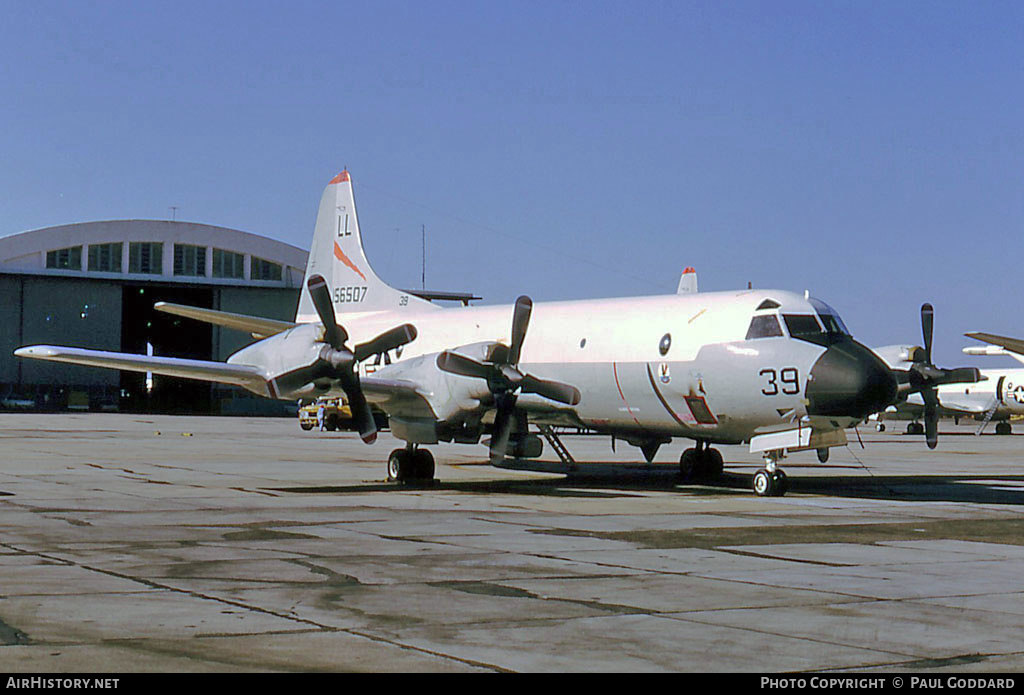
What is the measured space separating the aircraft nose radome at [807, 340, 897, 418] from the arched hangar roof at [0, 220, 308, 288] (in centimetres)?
6809

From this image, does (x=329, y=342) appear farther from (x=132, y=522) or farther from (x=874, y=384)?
(x=874, y=384)

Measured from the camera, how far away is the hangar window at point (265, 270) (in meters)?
87.8

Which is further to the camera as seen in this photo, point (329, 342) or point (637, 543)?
point (329, 342)

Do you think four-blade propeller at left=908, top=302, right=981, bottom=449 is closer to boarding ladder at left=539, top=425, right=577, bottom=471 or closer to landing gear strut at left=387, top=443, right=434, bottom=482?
boarding ladder at left=539, top=425, right=577, bottom=471

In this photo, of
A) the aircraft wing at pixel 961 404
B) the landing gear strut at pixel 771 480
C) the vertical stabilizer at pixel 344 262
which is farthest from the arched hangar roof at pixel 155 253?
the landing gear strut at pixel 771 480

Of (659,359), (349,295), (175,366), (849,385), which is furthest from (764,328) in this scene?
(349,295)

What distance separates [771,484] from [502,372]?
5586mm

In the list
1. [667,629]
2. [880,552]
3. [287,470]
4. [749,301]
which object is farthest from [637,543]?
[287,470]

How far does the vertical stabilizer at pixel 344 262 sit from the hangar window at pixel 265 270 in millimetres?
59882

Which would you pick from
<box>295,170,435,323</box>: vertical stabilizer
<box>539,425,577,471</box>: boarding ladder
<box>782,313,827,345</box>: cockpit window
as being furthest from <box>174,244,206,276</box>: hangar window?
<box>782,313,827,345</box>: cockpit window

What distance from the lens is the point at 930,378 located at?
969 inches

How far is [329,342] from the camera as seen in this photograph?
2097 cm

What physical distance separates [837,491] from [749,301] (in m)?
5.00

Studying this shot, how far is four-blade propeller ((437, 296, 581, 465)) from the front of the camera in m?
20.9
